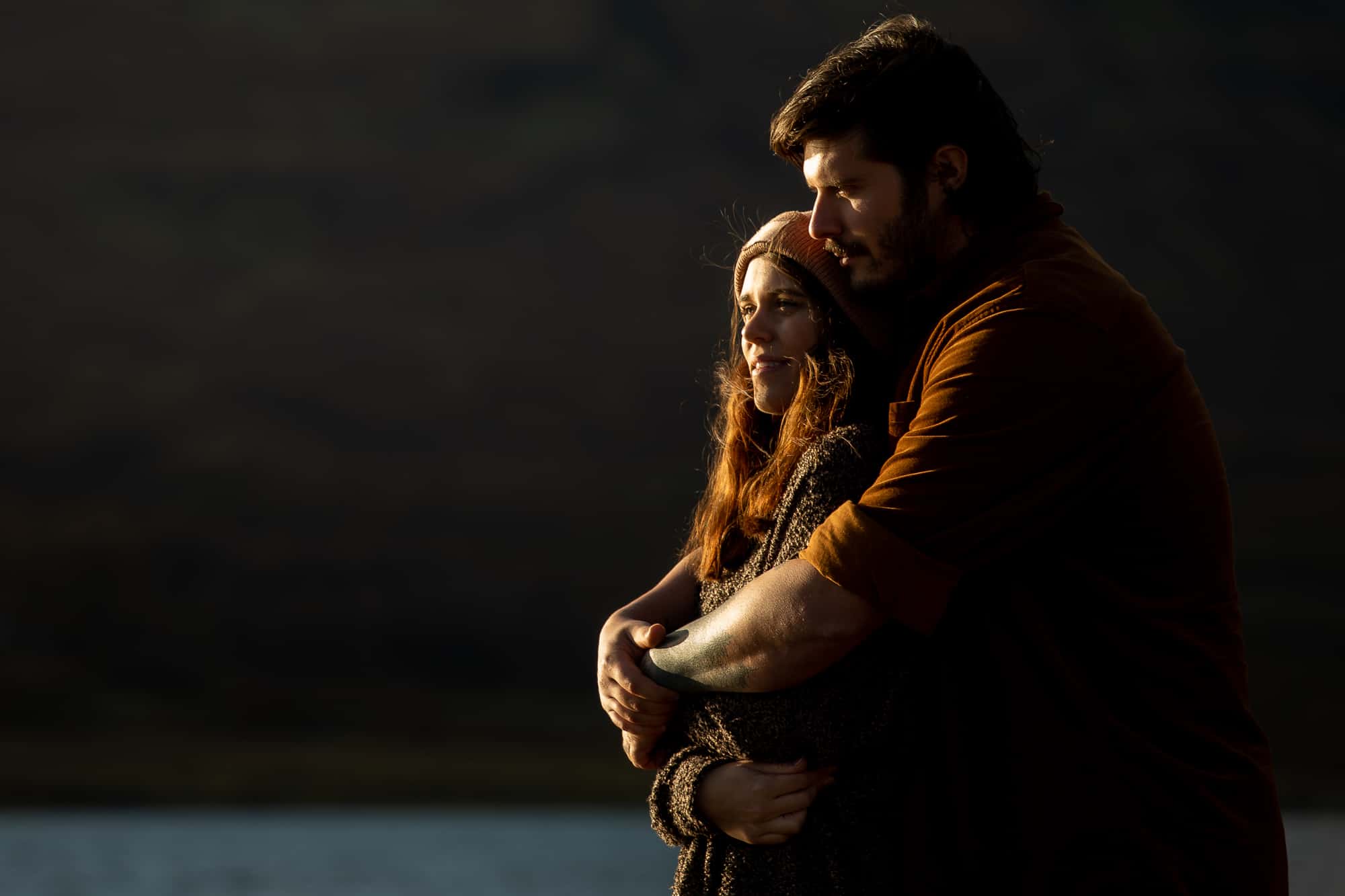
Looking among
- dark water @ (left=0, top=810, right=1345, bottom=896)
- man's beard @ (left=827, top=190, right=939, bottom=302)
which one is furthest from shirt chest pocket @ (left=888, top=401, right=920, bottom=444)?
dark water @ (left=0, top=810, right=1345, bottom=896)

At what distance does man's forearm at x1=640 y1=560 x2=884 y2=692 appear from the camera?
9.88ft

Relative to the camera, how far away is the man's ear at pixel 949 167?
11.4 ft

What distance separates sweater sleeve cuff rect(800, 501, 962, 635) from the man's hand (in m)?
0.70

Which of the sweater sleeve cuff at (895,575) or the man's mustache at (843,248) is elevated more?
the man's mustache at (843,248)

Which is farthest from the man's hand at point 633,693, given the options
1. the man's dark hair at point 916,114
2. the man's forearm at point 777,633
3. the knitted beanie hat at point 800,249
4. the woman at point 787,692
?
the man's dark hair at point 916,114

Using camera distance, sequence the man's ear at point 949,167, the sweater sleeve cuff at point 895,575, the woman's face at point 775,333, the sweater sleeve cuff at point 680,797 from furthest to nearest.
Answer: the woman's face at point 775,333 < the man's ear at point 949,167 < the sweater sleeve cuff at point 680,797 < the sweater sleeve cuff at point 895,575

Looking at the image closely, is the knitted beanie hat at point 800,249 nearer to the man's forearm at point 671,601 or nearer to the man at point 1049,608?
A: the man at point 1049,608

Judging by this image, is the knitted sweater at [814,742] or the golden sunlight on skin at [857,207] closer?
the knitted sweater at [814,742]

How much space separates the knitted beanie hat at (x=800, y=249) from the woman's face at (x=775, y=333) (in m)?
0.05

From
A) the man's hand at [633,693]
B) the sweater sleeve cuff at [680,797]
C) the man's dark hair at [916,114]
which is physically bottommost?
the sweater sleeve cuff at [680,797]

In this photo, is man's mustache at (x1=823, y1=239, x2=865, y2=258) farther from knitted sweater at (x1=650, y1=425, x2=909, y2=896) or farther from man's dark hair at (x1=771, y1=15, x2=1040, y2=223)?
knitted sweater at (x1=650, y1=425, x2=909, y2=896)

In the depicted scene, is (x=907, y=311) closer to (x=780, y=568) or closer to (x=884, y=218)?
(x=884, y=218)

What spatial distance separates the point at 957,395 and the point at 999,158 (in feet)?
2.68

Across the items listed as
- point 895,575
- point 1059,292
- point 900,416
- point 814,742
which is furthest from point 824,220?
point 814,742
